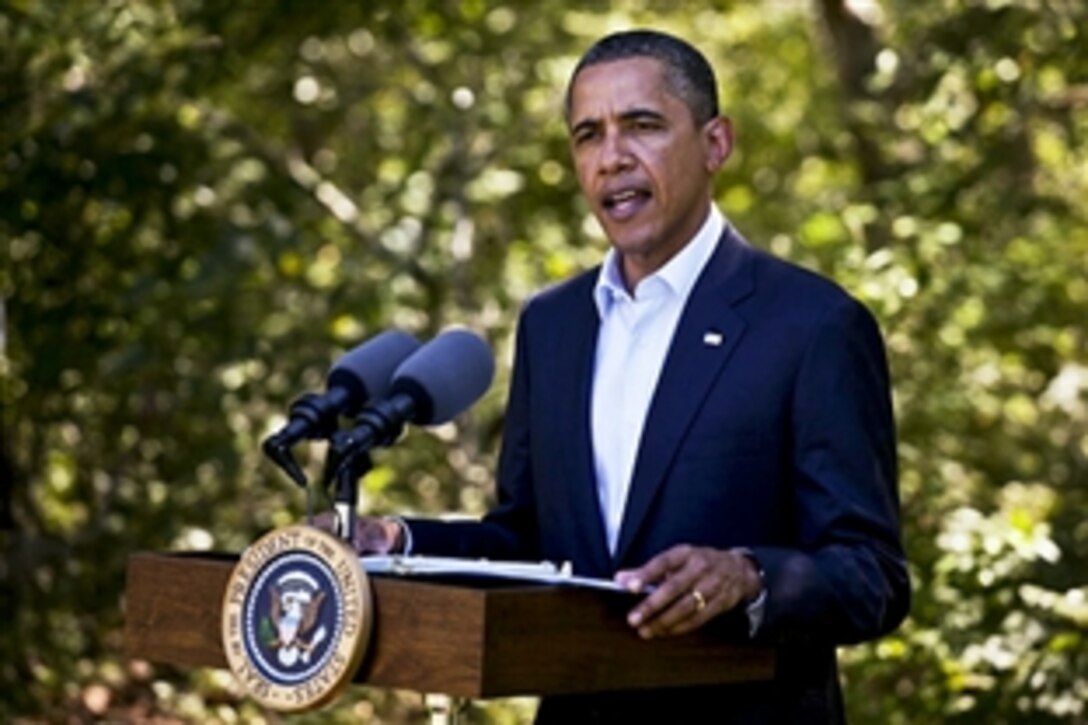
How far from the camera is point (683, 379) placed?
3535 millimetres

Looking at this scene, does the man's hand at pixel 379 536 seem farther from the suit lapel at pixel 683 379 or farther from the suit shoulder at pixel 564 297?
the suit shoulder at pixel 564 297

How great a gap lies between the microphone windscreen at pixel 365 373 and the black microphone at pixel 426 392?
48 millimetres

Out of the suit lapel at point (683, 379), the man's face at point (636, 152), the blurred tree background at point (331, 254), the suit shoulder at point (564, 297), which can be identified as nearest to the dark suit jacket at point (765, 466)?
the suit lapel at point (683, 379)

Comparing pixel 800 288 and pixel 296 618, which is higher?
pixel 800 288

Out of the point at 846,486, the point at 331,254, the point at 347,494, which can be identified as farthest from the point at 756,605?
the point at 331,254

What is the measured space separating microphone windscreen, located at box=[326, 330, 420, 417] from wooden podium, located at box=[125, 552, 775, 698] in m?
0.30

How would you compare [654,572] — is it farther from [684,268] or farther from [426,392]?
[684,268]

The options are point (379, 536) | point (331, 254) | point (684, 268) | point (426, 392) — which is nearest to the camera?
point (426, 392)

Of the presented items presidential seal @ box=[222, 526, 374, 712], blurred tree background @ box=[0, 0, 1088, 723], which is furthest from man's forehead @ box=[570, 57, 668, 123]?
blurred tree background @ box=[0, 0, 1088, 723]

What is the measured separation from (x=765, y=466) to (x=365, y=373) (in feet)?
1.95

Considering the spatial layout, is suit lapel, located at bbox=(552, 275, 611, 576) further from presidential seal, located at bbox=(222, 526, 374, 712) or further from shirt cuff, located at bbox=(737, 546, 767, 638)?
presidential seal, located at bbox=(222, 526, 374, 712)

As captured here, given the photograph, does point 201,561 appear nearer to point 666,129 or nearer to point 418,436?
point 666,129

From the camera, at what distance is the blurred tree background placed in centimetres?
729

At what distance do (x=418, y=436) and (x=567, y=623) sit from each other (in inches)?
191
